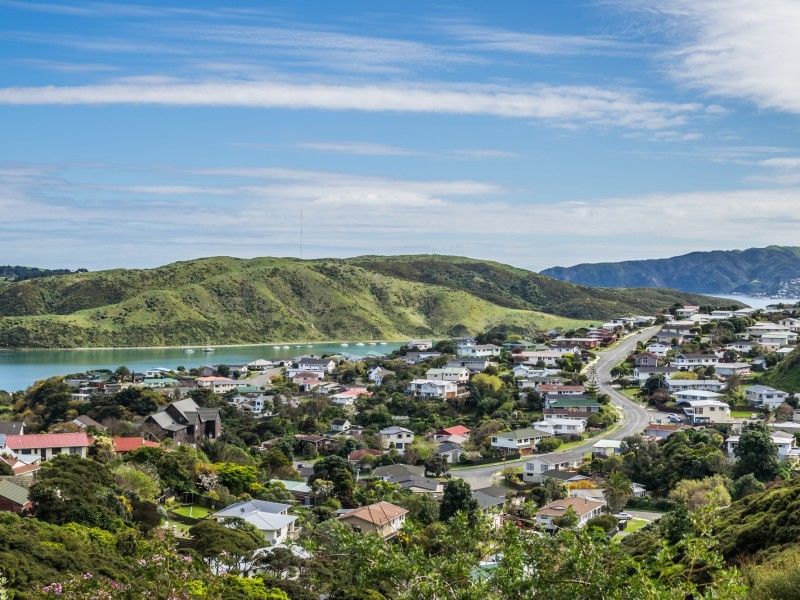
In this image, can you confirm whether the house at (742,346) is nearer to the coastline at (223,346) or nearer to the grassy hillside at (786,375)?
the grassy hillside at (786,375)

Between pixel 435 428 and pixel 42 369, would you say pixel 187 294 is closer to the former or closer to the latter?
pixel 42 369

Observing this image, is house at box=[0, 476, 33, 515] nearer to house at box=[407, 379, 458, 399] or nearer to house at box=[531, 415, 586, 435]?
house at box=[531, 415, 586, 435]

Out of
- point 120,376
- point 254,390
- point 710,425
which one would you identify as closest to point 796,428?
point 710,425

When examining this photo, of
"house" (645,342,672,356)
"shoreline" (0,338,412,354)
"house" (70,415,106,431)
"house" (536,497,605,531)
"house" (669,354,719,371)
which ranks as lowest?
"house" (536,497,605,531)

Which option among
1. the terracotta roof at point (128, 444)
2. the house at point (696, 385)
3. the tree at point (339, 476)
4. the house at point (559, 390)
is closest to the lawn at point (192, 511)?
the tree at point (339, 476)

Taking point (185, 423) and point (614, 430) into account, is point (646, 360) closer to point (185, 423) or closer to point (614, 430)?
point (614, 430)

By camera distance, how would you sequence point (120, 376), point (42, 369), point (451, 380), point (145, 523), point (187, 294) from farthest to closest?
1. point (187, 294)
2. point (42, 369)
3. point (120, 376)
4. point (451, 380)
5. point (145, 523)

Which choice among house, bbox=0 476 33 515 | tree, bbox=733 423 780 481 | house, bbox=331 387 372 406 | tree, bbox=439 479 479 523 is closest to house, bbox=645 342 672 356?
house, bbox=331 387 372 406
